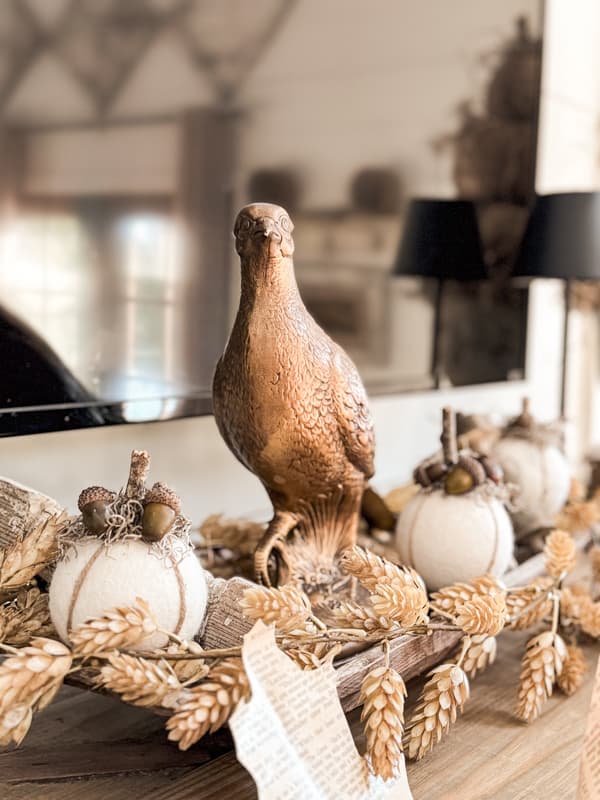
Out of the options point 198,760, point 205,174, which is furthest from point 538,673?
point 205,174

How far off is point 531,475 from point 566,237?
41cm

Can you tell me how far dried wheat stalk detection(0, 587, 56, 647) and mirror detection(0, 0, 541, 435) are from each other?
189 millimetres

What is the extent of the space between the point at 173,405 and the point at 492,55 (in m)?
0.80

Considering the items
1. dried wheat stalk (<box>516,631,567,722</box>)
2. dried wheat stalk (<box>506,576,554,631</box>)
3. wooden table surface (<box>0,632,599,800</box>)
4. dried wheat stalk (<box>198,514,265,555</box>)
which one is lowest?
wooden table surface (<box>0,632,599,800</box>)

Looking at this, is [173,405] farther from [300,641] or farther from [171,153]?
[300,641]

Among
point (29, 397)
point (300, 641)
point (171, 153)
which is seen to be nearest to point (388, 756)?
point (300, 641)

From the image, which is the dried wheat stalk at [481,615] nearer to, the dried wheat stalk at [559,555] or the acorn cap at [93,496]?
the dried wheat stalk at [559,555]

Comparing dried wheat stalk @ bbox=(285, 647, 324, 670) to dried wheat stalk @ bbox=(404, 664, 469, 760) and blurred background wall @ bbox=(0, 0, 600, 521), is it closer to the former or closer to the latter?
dried wheat stalk @ bbox=(404, 664, 469, 760)

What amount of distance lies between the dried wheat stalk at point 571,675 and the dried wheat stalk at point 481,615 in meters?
0.14

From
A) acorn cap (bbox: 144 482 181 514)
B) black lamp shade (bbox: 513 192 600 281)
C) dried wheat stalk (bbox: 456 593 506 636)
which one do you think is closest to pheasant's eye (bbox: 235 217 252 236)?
acorn cap (bbox: 144 482 181 514)

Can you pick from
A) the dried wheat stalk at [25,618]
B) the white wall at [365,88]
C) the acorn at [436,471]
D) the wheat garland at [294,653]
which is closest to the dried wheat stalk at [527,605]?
the wheat garland at [294,653]

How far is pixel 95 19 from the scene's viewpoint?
0.83 m

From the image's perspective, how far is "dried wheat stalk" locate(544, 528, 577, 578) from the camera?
2.52ft

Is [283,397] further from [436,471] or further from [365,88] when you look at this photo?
[365,88]
